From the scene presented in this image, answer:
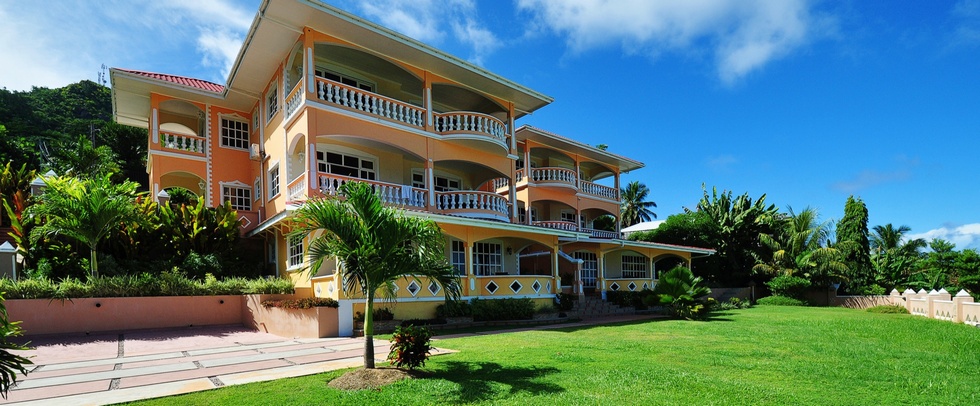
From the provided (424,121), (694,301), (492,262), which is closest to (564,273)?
(492,262)

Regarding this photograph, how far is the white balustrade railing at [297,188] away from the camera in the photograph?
49.7 ft

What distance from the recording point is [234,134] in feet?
68.2

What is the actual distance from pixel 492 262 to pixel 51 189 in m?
13.4

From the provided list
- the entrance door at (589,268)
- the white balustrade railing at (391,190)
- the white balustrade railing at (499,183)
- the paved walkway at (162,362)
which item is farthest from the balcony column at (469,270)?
the entrance door at (589,268)

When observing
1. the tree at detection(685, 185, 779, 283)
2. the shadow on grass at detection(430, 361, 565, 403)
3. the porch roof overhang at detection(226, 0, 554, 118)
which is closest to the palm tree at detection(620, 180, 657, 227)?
the tree at detection(685, 185, 779, 283)

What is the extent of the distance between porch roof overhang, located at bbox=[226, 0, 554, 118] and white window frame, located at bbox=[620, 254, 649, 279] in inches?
470

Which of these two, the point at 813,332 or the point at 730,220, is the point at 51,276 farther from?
the point at 730,220

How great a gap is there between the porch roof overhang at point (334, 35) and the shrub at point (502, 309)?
Result: 779 cm

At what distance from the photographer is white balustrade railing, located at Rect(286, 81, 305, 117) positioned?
15555 mm

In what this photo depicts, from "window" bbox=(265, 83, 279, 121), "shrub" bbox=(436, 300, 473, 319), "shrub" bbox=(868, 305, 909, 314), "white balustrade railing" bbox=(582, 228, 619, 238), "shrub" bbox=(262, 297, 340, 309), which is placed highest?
"window" bbox=(265, 83, 279, 121)

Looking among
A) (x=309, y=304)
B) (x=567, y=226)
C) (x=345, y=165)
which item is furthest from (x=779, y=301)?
(x=309, y=304)

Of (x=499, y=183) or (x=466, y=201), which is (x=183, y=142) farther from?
(x=499, y=183)

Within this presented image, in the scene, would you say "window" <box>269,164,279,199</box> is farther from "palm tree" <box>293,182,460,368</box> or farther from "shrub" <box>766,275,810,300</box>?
"shrub" <box>766,275,810,300</box>

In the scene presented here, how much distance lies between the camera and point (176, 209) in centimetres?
1697
